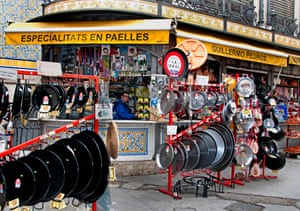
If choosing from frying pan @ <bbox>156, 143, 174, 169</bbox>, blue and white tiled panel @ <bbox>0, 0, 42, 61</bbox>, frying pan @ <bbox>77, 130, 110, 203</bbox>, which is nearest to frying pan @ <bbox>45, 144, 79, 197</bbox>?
frying pan @ <bbox>77, 130, 110, 203</bbox>

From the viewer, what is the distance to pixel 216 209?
5891 millimetres

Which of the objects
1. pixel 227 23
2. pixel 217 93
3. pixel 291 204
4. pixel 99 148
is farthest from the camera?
pixel 227 23

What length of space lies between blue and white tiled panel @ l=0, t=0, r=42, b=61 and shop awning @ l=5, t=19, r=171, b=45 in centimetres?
292

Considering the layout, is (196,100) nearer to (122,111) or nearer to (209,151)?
(209,151)

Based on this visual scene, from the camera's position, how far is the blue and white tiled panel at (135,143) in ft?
26.3

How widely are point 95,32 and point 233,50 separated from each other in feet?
11.6

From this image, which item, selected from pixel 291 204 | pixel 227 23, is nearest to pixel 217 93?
pixel 291 204

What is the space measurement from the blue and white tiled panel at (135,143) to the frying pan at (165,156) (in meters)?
1.82

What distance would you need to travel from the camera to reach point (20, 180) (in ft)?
11.6

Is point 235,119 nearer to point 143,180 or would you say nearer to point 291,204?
point 291,204

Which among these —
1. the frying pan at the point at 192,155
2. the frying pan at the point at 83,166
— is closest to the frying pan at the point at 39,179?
the frying pan at the point at 83,166

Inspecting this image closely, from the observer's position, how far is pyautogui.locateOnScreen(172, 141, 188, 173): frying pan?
6203 mm

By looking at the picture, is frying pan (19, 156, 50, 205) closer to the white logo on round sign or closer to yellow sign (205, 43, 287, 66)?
the white logo on round sign

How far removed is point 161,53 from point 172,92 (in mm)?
2305
